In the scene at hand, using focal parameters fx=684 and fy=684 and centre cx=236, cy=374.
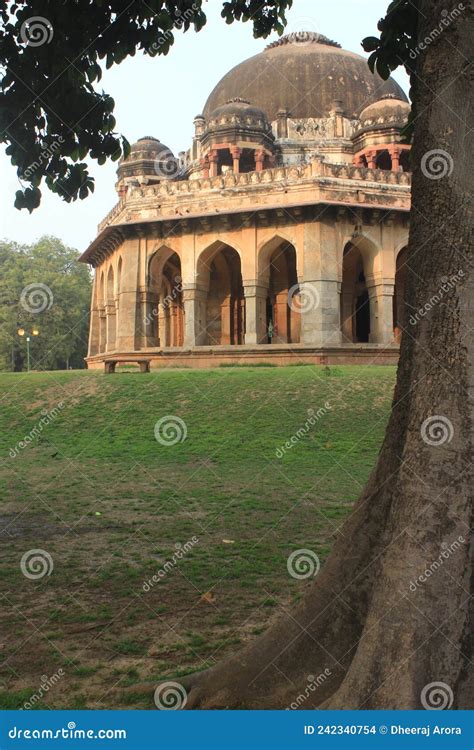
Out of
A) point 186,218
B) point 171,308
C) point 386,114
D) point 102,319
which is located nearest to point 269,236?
point 186,218

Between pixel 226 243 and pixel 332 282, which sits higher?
pixel 226 243

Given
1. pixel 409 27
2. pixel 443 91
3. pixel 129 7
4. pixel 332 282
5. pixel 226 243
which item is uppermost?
pixel 226 243

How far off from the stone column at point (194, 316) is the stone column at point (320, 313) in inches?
133

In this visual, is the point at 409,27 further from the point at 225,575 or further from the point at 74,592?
the point at 74,592

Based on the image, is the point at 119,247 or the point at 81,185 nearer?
the point at 81,185

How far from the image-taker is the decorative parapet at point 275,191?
20.5 m

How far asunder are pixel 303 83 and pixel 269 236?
1093cm

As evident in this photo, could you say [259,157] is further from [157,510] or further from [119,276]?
[157,510]

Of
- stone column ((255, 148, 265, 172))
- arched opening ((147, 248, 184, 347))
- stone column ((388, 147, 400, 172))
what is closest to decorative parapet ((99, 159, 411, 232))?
stone column ((388, 147, 400, 172))

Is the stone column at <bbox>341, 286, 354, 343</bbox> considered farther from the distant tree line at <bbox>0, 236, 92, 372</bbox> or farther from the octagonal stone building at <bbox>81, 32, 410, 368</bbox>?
the distant tree line at <bbox>0, 236, 92, 372</bbox>

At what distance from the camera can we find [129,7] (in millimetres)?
5219

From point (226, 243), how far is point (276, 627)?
64.0ft

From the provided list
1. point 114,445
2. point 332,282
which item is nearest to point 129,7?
point 114,445

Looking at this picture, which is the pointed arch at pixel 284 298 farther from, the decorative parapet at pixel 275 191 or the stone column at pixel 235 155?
the stone column at pixel 235 155
